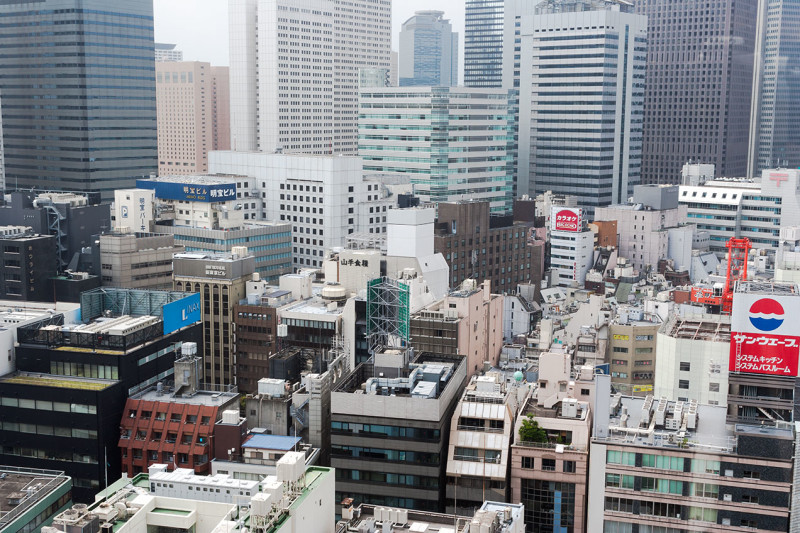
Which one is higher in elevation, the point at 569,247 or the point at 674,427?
the point at 569,247

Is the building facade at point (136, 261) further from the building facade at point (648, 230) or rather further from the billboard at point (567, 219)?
the building facade at point (648, 230)

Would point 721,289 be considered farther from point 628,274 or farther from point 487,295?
point 628,274

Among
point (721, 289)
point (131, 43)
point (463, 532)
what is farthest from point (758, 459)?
point (131, 43)

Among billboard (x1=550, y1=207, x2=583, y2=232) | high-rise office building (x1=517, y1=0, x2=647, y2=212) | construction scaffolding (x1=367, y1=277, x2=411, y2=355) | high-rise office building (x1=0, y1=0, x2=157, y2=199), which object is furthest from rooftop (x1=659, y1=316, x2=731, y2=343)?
high-rise office building (x1=0, y1=0, x2=157, y2=199)

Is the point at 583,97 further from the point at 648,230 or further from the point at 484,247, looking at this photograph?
the point at 484,247

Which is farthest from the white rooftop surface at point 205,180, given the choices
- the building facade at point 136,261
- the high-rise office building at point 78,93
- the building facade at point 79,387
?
the building facade at point 79,387

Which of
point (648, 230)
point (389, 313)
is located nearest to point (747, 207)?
point (648, 230)
